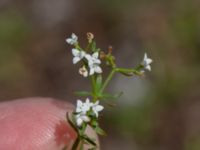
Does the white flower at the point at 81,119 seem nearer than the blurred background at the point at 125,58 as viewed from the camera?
Yes

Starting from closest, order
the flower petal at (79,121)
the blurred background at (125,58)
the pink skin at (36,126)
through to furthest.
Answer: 1. the flower petal at (79,121)
2. the pink skin at (36,126)
3. the blurred background at (125,58)

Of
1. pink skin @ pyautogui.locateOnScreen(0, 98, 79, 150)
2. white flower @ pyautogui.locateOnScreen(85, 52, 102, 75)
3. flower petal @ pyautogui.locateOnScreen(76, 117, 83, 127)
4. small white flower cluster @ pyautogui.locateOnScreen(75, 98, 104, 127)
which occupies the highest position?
white flower @ pyautogui.locateOnScreen(85, 52, 102, 75)

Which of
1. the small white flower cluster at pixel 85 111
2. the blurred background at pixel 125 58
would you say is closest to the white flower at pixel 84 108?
the small white flower cluster at pixel 85 111

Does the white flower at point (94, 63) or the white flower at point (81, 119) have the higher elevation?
the white flower at point (94, 63)

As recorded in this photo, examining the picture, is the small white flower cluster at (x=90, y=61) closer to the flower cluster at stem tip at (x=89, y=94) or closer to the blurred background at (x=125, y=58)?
the flower cluster at stem tip at (x=89, y=94)

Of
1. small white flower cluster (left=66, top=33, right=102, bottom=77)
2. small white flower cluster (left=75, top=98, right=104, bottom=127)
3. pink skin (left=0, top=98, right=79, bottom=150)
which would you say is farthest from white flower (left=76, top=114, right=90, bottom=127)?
pink skin (left=0, top=98, right=79, bottom=150)

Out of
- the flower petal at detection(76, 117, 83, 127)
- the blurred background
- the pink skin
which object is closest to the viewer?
the flower petal at detection(76, 117, 83, 127)

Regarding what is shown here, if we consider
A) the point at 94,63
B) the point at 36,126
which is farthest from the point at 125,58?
the point at 94,63

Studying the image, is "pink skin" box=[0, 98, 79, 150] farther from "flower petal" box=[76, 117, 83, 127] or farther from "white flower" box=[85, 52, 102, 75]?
"white flower" box=[85, 52, 102, 75]
